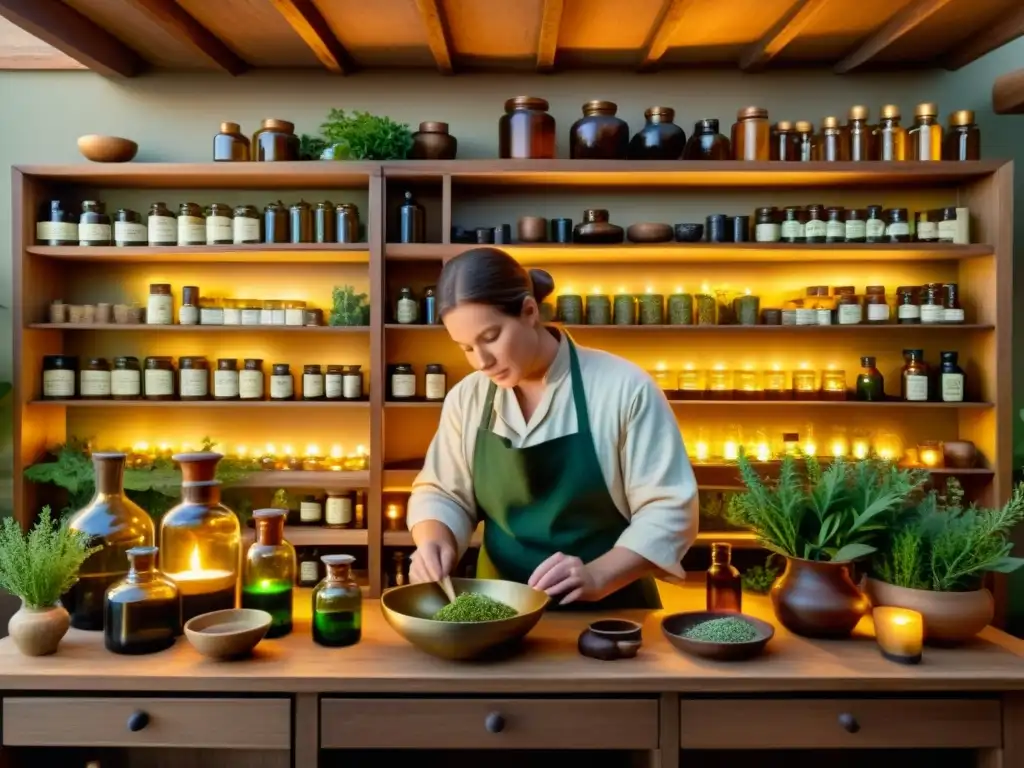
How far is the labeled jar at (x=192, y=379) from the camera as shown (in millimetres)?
3525

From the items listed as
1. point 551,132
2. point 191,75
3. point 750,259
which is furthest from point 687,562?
point 191,75

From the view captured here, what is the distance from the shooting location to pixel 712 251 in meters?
3.45

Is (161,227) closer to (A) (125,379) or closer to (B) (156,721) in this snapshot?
(A) (125,379)

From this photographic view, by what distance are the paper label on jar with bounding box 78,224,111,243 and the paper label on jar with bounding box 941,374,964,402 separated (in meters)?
3.52

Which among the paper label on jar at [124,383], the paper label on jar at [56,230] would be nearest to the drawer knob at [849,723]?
the paper label on jar at [124,383]

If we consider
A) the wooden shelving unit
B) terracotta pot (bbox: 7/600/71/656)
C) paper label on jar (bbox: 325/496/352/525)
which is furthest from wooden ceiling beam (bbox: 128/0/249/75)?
terracotta pot (bbox: 7/600/71/656)

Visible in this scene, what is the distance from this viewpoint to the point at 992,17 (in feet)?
10.6

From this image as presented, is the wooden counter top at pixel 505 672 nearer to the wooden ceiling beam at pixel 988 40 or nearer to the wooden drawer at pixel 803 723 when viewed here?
the wooden drawer at pixel 803 723

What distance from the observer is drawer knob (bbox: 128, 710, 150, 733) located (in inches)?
55.8

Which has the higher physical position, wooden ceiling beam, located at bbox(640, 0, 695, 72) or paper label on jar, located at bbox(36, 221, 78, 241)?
wooden ceiling beam, located at bbox(640, 0, 695, 72)

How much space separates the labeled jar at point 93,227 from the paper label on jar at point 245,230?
1.78 ft

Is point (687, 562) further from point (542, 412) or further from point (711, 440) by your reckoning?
point (542, 412)

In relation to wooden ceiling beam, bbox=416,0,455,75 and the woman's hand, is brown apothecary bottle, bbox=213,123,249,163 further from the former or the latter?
the woman's hand

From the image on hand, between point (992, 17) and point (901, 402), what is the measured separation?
153 centimetres
